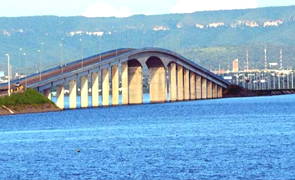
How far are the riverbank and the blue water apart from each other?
1018 cm

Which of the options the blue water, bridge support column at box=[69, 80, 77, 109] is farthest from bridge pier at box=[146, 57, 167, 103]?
the blue water

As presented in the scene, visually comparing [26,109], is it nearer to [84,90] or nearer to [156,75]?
[84,90]

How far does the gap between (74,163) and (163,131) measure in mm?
30554

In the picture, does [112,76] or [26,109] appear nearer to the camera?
[26,109]

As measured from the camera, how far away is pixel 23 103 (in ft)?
475

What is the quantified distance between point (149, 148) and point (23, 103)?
60707mm

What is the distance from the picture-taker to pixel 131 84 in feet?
616

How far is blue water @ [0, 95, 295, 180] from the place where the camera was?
229 ft

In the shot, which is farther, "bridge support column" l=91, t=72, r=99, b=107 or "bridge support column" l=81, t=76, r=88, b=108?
"bridge support column" l=91, t=72, r=99, b=107

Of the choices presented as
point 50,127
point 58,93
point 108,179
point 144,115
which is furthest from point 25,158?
point 58,93

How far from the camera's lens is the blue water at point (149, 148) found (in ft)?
229

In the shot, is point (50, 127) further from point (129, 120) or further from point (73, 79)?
point (73, 79)

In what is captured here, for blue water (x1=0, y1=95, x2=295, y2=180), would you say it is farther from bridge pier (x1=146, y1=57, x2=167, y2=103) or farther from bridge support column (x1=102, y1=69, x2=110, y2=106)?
bridge pier (x1=146, y1=57, x2=167, y2=103)

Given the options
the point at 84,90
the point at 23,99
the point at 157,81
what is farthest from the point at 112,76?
the point at 23,99
